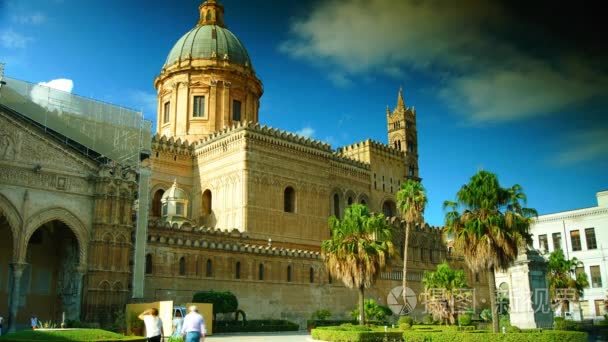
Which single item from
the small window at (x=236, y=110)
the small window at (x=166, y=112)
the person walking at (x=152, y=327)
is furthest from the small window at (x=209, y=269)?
the person walking at (x=152, y=327)

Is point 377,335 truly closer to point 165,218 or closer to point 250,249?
point 250,249

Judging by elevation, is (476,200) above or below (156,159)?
below

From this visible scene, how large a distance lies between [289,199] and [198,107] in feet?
39.1

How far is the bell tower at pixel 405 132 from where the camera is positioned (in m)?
59.8

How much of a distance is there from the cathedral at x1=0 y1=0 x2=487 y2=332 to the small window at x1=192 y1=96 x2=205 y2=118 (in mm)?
94

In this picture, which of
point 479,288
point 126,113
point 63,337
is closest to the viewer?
point 63,337

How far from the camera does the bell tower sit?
59.8 m

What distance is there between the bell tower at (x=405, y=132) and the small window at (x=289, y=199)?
687 inches

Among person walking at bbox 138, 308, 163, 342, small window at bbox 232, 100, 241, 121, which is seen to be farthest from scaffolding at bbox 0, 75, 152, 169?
person walking at bbox 138, 308, 163, 342

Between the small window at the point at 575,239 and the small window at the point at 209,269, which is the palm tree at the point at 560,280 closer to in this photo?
the small window at the point at 575,239

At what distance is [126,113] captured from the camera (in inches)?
1368

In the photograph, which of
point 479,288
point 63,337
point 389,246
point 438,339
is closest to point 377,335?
point 438,339

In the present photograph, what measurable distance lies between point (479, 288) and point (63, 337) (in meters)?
47.4

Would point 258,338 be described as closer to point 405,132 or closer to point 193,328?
point 193,328
